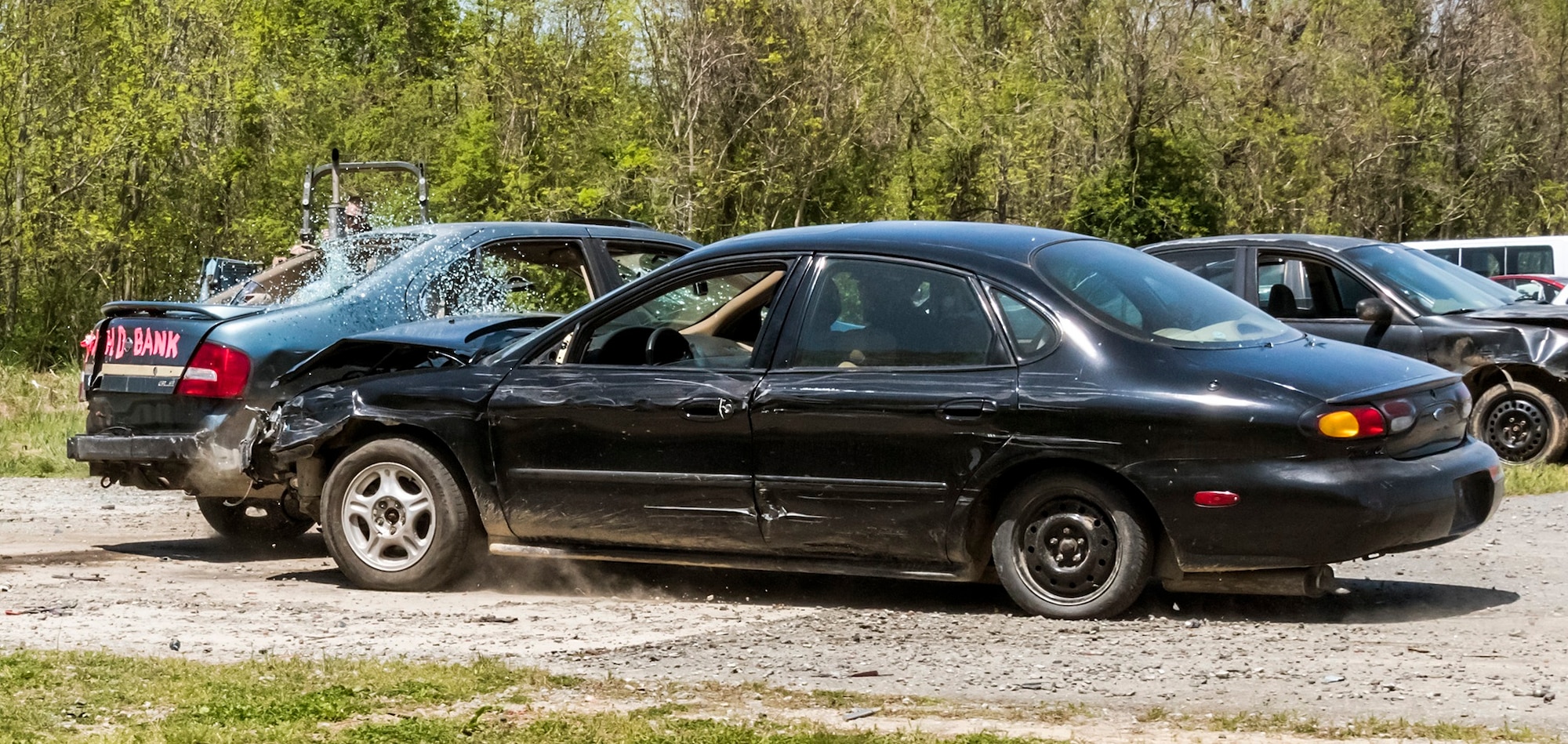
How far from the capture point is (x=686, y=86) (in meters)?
42.3

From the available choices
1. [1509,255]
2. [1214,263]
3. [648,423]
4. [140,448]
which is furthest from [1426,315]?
[1509,255]

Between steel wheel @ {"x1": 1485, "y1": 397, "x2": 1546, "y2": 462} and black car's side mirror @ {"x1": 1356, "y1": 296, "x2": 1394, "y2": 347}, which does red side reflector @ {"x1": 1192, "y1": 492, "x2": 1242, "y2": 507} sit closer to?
black car's side mirror @ {"x1": 1356, "y1": 296, "x2": 1394, "y2": 347}

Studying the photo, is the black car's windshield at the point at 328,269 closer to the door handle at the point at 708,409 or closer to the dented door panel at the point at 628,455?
the dented door panel at the point at 628,455

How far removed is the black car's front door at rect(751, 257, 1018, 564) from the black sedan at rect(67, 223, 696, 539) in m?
2.21

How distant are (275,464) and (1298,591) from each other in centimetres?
469

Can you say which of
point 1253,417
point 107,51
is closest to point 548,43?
point 107,51

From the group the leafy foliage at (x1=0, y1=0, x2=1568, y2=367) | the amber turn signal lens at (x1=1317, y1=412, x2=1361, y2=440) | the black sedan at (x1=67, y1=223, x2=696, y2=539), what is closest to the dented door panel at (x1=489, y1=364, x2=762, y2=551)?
the black sedan at (x1=67, y1=223, x2=696, y2=539)

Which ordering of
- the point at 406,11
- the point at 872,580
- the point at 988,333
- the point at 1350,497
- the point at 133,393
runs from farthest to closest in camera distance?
the point at 406,11 < the point at 133,393 < the point at 872,580 < the point at 988,333 < the point at 1350,497

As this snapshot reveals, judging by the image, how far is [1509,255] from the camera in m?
31.5

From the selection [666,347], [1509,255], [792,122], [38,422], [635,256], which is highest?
[792,122]

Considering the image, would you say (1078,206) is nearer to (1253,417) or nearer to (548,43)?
(548,43)

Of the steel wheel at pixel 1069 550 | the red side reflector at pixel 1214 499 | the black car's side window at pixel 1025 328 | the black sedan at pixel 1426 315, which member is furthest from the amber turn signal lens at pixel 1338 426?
the black sedan at pixel 1426 315

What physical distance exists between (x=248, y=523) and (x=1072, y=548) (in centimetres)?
559

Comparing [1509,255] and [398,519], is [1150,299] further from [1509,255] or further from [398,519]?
[1509,255]
